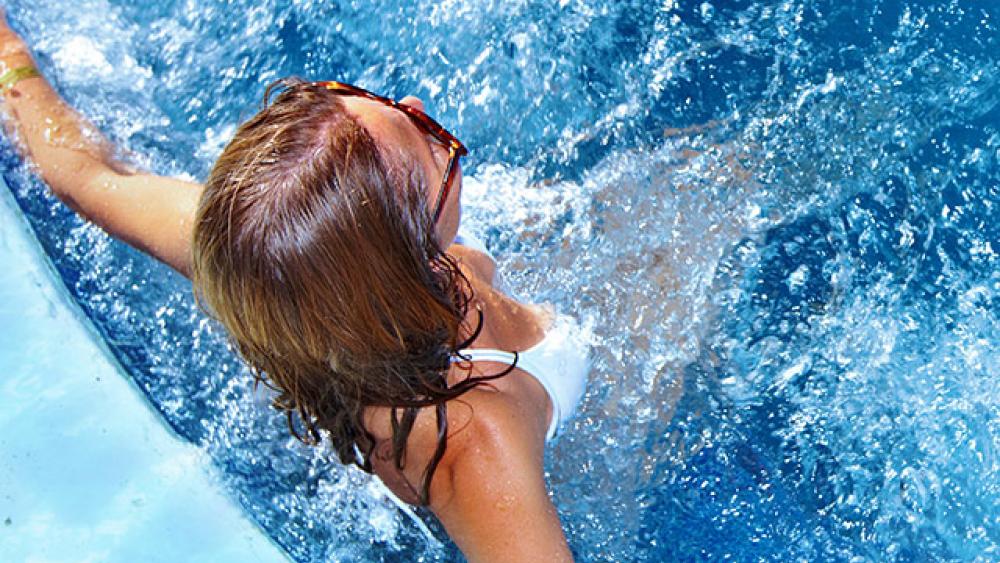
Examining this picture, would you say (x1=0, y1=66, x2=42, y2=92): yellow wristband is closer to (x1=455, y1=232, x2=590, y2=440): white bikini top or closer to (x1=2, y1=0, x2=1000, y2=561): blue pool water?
(x1=2, y1=0, x2=1000, y2=561): blue pool water

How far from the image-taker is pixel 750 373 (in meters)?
1.88

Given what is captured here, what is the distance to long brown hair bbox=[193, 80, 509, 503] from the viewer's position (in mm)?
906

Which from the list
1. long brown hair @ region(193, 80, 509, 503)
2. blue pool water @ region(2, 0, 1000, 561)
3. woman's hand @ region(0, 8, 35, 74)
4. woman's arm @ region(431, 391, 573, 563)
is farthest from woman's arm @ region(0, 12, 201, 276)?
woman's arm @ region(431, 391, 573, 563)

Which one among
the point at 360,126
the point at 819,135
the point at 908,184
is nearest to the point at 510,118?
the point at 819,135

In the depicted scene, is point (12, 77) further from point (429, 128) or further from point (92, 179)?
point (429, 128)

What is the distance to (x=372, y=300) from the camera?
3.08 feet

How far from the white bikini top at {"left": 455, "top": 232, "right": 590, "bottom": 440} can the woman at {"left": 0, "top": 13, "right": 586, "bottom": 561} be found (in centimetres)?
2

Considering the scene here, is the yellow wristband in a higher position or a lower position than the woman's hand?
lower

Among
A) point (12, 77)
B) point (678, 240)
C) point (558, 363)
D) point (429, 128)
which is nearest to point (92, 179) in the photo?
point (12, 77)

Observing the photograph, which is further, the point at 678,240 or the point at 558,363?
the point at 678,240

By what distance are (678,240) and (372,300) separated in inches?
40.1

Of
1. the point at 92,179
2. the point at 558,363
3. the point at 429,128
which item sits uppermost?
the point at 429,128

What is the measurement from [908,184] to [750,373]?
22.7 inches

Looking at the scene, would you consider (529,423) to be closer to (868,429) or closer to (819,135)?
(868,429)
